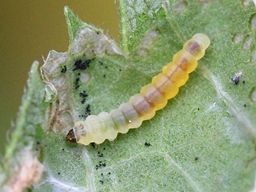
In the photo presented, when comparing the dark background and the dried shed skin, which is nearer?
the dried shed skin

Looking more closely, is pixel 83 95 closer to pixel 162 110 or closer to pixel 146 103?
pixel 146 103

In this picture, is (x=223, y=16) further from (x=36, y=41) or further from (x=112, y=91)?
(x=36, y=41)

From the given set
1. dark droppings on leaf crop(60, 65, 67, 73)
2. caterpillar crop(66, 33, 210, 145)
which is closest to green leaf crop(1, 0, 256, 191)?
dark droppings on leaf crop(60, 65, 67, 73)

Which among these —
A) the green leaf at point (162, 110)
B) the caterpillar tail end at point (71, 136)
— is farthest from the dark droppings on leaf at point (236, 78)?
the caterpillar tail end at point (71, 136)

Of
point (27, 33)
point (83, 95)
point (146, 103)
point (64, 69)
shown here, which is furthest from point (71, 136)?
point (27, 33)

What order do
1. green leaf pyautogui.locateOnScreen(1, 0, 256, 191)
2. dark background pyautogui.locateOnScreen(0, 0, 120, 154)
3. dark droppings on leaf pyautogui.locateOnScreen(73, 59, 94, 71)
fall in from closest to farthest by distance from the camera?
green leaf pyautogui.locateOnScreen(1, 0, 256, 191), dark droppings on leaf pyautogui.locateOnScreen(73, 59, 94, 71), dark background pyautogui.locateOnScreen(0, 0, 120, 154)

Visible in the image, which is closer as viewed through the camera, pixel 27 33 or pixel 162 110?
pixel 162 110

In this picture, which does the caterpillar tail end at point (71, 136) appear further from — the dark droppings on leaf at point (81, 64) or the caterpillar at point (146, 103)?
the dark droppings on leaf at point (81, 64)

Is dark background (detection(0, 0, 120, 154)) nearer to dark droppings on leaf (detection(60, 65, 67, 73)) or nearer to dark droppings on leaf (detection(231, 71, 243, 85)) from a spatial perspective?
dark droppings on leaf (detection(60, 65, 67, 73))
